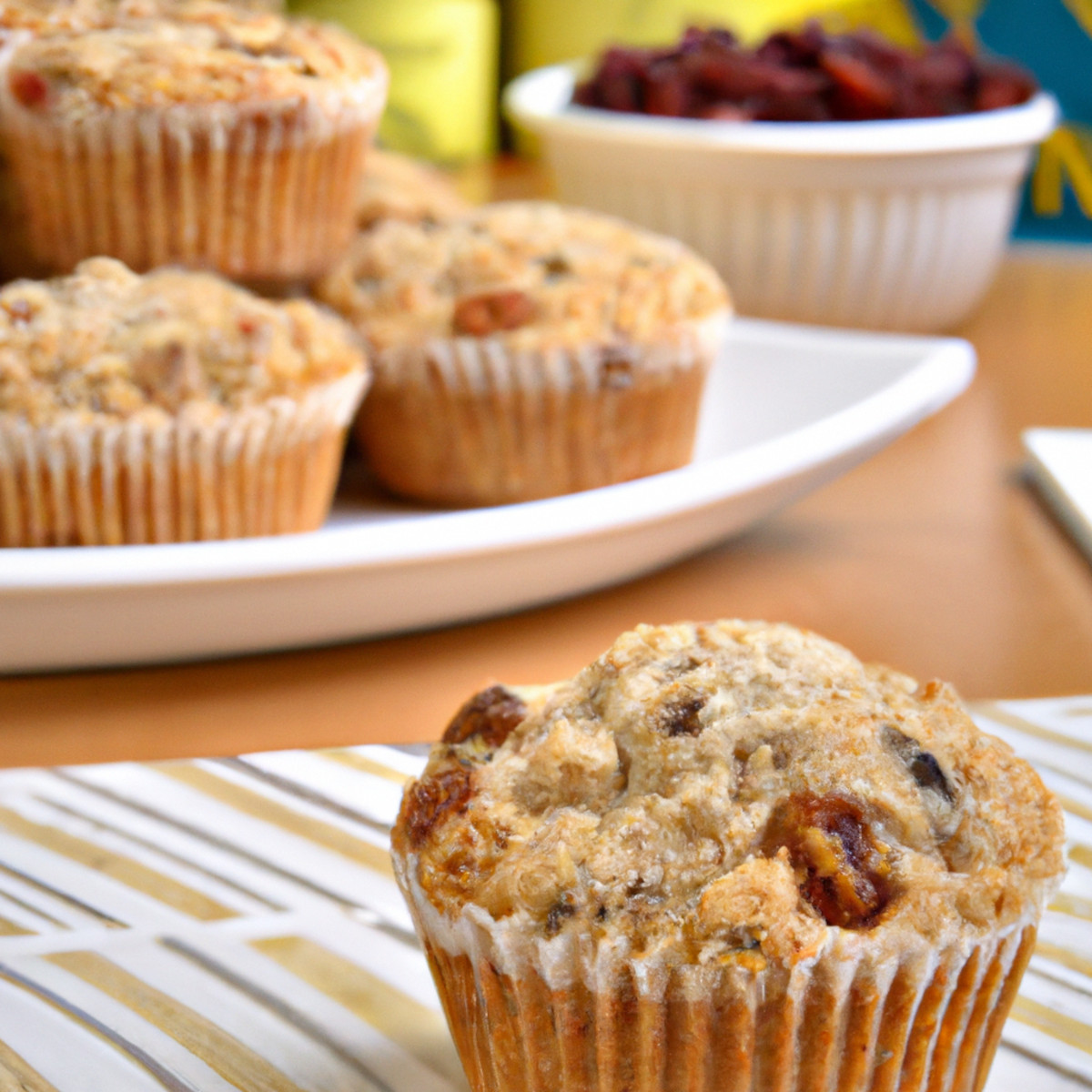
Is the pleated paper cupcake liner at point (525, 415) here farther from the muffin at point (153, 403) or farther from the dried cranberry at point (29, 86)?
the dried cranberry at point (29, 86)

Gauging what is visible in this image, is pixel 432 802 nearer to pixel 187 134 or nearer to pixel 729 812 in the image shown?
pixel 729 812

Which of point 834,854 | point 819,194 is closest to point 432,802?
point 834,854

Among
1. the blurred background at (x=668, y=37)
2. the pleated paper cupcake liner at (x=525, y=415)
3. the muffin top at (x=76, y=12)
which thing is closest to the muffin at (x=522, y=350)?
the pleated paper cupcake liner at (x=525, y=415)

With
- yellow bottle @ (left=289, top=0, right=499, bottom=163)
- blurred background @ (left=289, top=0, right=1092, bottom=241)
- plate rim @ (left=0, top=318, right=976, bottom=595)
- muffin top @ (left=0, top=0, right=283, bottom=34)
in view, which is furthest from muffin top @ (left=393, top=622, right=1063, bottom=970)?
yellow bottle @ (left=289, top=0, right=499, bottom=163)

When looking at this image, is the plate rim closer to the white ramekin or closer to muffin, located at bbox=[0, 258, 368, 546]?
muffin, located at bbox=[0, 258, 368, 546]

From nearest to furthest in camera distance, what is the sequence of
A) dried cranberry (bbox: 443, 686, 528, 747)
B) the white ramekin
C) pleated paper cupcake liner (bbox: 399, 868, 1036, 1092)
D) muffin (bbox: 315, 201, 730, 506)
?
pleated paper cupcake liner (bbox: 399, 868, 1036, 1092)
dried cranberry (bbox: 443, 686, 528, 747)
muffin (bbox: 315, 201, 730, 506)
the white ramekin
